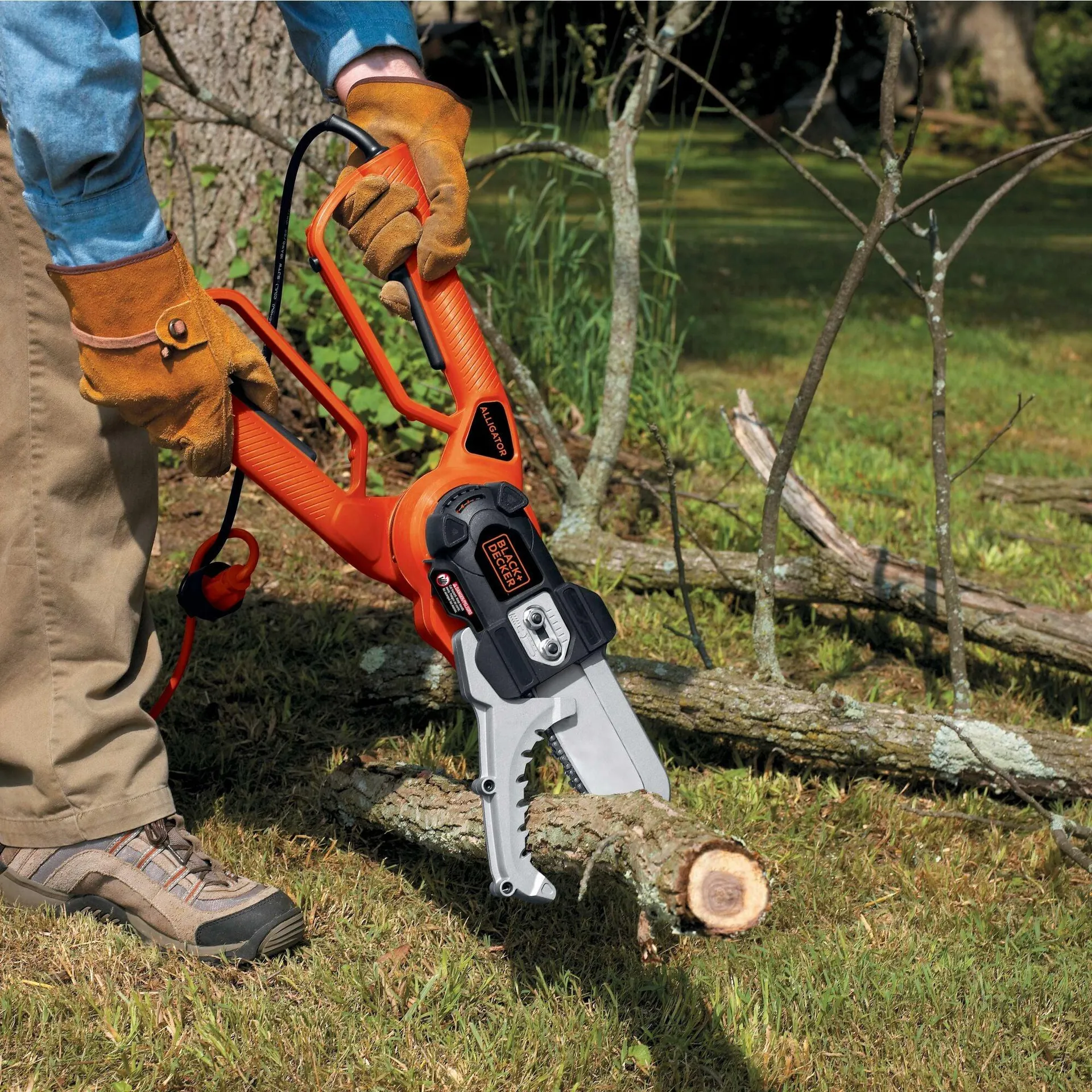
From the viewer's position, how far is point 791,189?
15602 mm

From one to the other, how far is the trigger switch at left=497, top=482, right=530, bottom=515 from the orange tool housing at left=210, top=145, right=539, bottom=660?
57mm

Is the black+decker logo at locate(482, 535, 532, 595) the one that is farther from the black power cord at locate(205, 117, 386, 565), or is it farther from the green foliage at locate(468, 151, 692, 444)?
the green foliage at locate(468, 151, 692, 444)

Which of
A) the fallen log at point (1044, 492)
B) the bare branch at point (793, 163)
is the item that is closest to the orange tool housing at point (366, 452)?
the bare branch at point (793, 163)

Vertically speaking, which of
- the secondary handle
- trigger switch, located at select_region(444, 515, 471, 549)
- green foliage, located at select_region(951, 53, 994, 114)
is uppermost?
the secondary handle

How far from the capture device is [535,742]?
192 cm

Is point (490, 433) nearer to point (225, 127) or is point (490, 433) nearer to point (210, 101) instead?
point (210, 101)

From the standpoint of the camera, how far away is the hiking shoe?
6.93ft

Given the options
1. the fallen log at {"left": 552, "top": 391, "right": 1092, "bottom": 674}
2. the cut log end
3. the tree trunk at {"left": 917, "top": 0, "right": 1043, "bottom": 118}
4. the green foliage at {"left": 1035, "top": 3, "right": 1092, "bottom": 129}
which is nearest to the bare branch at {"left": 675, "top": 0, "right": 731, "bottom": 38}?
the fallen log at {"left": 552, "top": 391, "right": 1092, "bottom": 674}

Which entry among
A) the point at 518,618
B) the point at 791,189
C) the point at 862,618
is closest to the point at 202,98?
the point at 518,618

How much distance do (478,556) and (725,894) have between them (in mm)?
654

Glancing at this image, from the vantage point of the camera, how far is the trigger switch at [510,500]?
196 cm

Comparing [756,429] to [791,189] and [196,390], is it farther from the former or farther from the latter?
[791,189]

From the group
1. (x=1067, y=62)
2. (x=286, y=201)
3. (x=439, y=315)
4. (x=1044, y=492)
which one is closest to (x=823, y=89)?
(x=439, y=315)

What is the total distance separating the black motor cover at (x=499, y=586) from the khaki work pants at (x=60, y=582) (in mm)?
689
